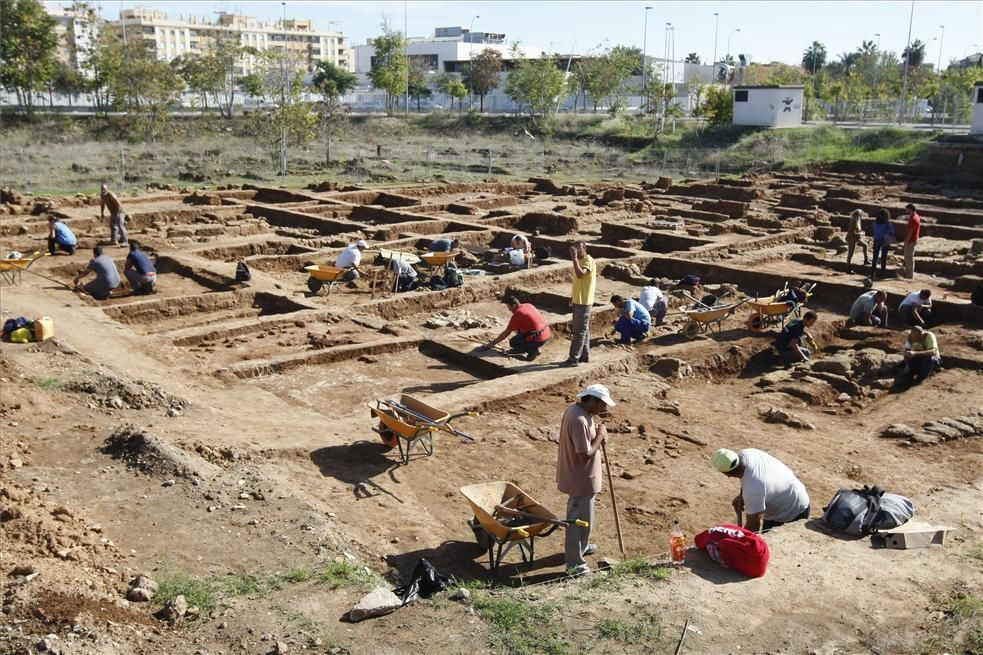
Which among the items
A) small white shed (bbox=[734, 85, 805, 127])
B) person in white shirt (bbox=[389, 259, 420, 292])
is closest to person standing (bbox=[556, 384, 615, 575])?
person in white shirt (bbox=[389, 259, 420, 292])

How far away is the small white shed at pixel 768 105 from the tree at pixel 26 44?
38.4 meters

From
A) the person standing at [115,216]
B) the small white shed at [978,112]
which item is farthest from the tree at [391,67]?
the person standing at [115,216]

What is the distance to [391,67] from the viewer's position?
63250 millimetres

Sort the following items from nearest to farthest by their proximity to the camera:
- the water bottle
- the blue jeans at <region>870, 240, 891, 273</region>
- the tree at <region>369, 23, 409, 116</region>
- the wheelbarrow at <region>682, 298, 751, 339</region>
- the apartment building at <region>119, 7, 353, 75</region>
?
the water bottle
the wheelbarrow at <region>682, 298, 751, 339</region>
the blue jeans at <region>870, 240, 891, 273</region>
the tree at <region>369, 23, 409, 116</region>
the apartment building at <region>119, 7, 353, 75</region>

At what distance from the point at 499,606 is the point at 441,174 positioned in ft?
96.2

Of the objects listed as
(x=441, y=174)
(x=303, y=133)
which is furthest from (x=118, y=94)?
(x=441, y=174)

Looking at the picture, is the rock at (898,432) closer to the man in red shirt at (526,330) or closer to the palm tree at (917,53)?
the man in red shirt at (526,330)

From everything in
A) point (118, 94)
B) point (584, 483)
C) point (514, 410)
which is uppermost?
point (118, 94)

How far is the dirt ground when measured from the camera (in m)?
5.55

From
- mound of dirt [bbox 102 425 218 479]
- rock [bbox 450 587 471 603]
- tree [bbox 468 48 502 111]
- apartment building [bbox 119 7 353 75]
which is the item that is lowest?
rock [bbox 450 587 471 603]

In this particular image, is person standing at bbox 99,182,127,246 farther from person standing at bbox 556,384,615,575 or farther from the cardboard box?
the cardboard box

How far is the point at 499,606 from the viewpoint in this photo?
5.64 meters

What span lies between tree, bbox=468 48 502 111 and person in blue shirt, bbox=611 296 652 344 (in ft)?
197

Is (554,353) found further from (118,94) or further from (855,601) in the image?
(118,94)
